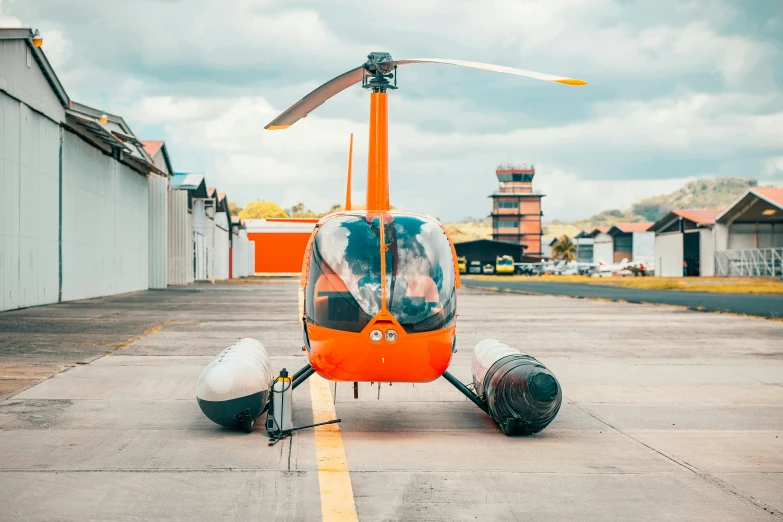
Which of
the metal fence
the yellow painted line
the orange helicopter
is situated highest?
the metal fence

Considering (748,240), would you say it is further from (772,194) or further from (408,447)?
(408,447)

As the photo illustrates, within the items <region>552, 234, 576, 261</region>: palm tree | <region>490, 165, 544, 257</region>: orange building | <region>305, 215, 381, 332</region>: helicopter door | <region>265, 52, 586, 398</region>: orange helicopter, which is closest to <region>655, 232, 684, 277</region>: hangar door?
<region>490, 165, 544, 257</region>: orange building

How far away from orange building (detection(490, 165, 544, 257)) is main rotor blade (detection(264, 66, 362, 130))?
13574 cm

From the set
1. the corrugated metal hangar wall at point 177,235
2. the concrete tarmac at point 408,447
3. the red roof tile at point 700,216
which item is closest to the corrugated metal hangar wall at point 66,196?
the corrugated metal hangar wall at point 177,235

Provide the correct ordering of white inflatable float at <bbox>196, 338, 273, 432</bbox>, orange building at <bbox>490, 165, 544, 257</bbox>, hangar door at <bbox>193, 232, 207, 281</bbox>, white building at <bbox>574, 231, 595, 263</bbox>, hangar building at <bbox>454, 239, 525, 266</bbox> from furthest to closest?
1. white building at <bbox>574, 231, 595, 263</bbox>
2. orange building at <bbox>490, 165, 544, 257</bbox>
3. hangar building at <bbox>454, 239, 525, 266</bbox>
4. hangar door at <bbox>193, 232, 207, 281</bbox>
5. white inflatable float at <bbox>196, 338, 273, 432</bbox>

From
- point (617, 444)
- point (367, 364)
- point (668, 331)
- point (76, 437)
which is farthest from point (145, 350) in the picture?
point (668, 331)

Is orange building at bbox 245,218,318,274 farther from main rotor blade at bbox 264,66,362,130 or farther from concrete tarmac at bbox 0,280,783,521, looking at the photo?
main rotor blade at bbox 264,66,362,130

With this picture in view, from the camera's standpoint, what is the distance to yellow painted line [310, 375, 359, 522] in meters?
5.05

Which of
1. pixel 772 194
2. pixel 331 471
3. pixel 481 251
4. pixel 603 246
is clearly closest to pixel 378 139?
pixel 331 471

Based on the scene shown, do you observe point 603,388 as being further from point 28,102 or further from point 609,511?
point 28,102

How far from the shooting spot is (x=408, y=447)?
684 cm

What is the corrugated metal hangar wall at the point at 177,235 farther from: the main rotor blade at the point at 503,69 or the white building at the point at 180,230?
the main rotor blade at the point at 503,69

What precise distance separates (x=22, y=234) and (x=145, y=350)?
10.2 meters

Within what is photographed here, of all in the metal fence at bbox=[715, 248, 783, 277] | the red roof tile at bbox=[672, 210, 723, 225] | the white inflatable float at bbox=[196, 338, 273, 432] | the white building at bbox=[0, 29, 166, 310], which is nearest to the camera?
the white inflatable float at bbox=[196, 338, 273, 432]
